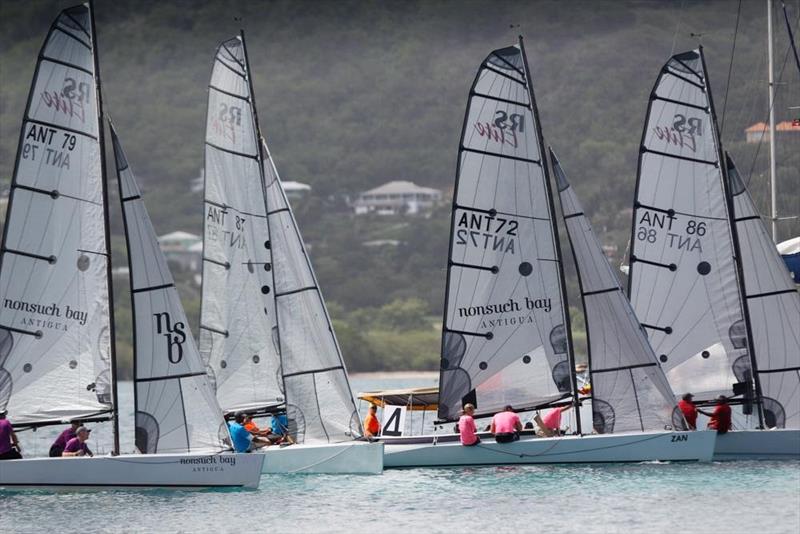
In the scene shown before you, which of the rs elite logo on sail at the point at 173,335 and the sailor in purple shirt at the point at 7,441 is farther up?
the rs elite logo on sail at the point at 173,335

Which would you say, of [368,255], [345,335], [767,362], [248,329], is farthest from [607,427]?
[368,255]

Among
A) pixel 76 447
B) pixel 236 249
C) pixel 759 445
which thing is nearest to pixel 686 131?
pixel 759 445

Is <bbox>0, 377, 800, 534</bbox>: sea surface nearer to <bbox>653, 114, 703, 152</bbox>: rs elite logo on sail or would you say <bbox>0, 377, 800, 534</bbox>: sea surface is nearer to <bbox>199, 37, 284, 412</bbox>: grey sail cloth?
<bbox>199, 37, 284, 412</bbox>: grey sail cloth

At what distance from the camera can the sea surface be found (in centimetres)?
2506

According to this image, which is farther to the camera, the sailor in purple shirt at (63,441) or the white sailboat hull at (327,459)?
the white sailboat hull at (327,459)

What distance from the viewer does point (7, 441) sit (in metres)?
27.5

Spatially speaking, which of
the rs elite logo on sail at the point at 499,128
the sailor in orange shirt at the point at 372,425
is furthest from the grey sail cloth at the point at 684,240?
the sailor in orange shirt at the point at 372,425

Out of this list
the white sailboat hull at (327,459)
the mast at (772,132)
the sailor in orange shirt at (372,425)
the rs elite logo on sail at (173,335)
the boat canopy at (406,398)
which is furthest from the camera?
the mast at (772,132)

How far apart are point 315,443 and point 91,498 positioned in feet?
15.3

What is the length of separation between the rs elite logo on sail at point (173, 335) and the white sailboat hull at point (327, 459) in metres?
3.10

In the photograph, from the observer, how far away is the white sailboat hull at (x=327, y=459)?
100.0 feet

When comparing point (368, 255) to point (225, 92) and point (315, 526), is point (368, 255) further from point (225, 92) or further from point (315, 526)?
point (315, 526)

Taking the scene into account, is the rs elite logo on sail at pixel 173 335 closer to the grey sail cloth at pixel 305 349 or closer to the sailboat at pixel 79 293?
the sailboat at pixel 79 293

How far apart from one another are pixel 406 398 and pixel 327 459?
13.0ft
